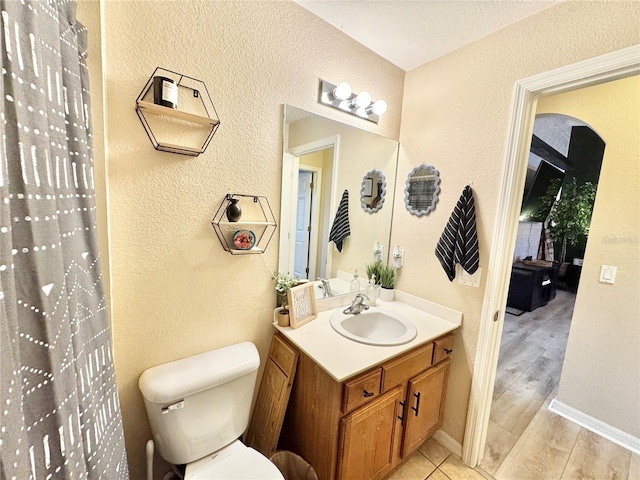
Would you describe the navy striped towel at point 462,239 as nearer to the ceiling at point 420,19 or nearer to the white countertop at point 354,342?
the white countertop at point 354,342

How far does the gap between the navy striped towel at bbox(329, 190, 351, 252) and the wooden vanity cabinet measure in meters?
0.77

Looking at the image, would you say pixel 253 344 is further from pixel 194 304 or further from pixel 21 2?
pixel 21 2

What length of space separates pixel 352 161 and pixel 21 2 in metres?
1.46

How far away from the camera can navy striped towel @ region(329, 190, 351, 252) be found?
174 cm

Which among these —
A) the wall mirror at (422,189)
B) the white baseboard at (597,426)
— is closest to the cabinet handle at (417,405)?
the wall mirror at (422,189)

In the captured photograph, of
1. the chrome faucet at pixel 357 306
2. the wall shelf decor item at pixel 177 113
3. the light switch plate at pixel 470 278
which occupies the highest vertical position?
the wall shelf decor item at pixel 177 113

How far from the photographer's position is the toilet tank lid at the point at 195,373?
1.01 meters

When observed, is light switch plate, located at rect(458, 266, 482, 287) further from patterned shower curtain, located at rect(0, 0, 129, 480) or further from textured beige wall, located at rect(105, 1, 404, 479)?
patterned shower curtain, located at rect(0, 0, 129, 480)

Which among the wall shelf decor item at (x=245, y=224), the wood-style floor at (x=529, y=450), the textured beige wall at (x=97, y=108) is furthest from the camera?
the wood-style floor at (x=529, y=450)

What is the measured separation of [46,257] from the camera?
0.58m

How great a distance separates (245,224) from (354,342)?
0.80m

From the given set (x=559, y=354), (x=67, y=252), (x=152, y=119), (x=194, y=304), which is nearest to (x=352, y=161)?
(x=152, y=119)

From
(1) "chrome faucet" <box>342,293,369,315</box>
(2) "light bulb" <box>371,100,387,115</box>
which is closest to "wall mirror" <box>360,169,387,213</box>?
(2) "light bulb" <box>371,100,387,115</box>

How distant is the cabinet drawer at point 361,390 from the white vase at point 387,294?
28.9 inches
